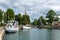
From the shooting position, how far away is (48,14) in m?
169

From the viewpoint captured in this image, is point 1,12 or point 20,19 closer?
point 1,12

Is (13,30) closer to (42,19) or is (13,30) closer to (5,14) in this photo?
(5,14)

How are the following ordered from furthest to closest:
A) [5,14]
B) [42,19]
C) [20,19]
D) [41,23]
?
[42,19] → [41,23] → [20,19] → [5,14]

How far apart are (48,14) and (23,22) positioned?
27234 millimetres

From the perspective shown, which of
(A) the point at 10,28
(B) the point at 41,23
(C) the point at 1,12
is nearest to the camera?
(A) the point at 10,28

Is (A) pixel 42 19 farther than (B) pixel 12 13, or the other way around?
(A) pixel 42 19

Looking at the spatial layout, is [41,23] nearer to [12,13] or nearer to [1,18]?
[12,13]

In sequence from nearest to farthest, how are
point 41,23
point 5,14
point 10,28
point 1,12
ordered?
1. point 10,28
2. point 1,12
3. point 5,14
4. point 41,23

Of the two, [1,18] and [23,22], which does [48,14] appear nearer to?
[23,22]

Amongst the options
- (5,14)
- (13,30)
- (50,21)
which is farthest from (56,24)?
(13,30)

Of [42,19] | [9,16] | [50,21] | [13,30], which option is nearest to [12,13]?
[9,16]

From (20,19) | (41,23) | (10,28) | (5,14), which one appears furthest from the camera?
(41,23)

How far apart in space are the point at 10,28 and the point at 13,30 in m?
1.56

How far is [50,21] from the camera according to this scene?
6540 inches
